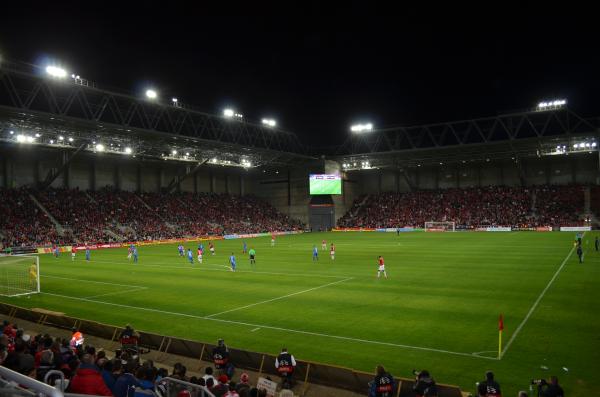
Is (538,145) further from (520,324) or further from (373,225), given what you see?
(520,324)

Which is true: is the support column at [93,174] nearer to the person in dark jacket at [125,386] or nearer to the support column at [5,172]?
the support column at [5,172]

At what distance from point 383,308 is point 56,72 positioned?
39.2m

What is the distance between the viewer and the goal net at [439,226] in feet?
247

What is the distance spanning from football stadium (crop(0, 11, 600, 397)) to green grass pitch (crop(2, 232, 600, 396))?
0.12 metres

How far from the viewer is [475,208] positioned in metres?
78.7

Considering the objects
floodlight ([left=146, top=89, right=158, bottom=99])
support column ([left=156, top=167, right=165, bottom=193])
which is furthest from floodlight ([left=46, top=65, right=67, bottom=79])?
support column ([left=156, top=167, right=165, bottom=193])

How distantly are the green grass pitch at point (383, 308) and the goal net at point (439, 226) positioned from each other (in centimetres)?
3991

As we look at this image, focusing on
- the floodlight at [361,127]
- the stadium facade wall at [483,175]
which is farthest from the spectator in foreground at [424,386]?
the stadium facade wall at [483,175]

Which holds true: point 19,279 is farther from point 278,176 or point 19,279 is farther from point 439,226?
point 278,176

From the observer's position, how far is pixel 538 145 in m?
69.8

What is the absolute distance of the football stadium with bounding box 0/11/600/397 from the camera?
11.2m

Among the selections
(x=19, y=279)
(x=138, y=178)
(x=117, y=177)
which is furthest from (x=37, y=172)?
(x=19, y=279)

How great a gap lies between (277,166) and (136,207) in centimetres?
2948

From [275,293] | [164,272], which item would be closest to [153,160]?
[164,272]
